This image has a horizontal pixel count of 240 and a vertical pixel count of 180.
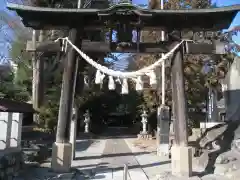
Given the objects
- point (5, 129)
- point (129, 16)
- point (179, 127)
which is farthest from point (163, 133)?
Result: point (5, 129)

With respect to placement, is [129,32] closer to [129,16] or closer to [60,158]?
[129,16]

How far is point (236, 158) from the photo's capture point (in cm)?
924

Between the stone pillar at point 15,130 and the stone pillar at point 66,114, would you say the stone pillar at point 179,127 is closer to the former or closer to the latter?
the stone pillar at point 66,114

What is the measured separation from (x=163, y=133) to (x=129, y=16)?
672 centimetres

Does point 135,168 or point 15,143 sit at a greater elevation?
point 15,143

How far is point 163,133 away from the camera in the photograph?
534 inches

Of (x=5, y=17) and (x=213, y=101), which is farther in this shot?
(x=213, y=101)

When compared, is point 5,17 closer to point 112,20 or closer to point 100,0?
point 100,0

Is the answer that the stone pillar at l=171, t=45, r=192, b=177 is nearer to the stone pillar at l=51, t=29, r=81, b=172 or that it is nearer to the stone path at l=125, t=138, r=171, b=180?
the stone path at l=125, t=138, r=171, b=180

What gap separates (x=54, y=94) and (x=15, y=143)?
13.2 m

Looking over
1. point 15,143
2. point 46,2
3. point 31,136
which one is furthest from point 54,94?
point 15,143

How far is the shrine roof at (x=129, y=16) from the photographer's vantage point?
865 centimetres

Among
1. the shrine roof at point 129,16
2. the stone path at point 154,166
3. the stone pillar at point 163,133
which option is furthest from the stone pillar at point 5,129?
the stone pillar at point 163,133

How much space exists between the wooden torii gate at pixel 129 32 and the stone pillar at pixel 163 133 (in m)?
4.54
